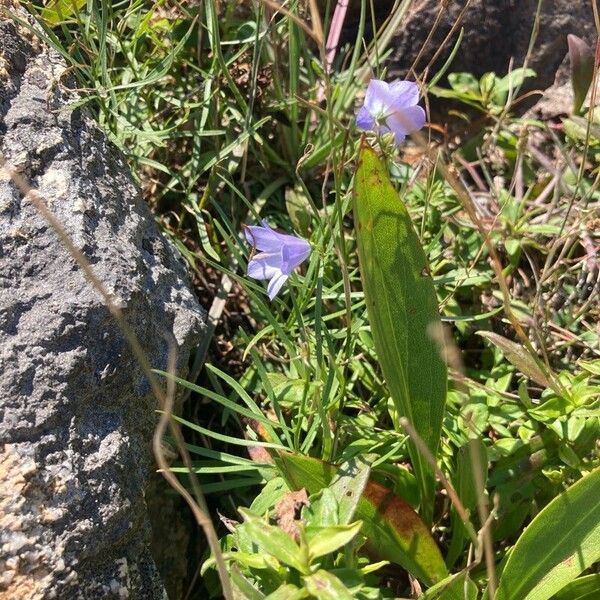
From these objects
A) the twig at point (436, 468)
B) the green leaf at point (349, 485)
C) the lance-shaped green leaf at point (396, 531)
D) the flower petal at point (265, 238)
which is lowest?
the lance-shaped green leaf at point (396, 531)

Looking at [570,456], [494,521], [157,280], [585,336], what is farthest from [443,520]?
[157,280]

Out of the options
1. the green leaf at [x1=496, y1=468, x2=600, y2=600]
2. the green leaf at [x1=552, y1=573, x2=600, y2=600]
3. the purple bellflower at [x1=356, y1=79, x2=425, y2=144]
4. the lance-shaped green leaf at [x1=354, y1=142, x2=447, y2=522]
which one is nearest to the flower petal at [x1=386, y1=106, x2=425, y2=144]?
the purple bellflower at [x1=356, y1=79, x2=425, y2=144]

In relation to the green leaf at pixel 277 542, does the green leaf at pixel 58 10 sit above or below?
above

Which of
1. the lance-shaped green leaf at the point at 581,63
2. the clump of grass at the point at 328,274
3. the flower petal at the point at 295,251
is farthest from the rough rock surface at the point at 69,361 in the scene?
the lance-shaped green leaf at the point at 581,63

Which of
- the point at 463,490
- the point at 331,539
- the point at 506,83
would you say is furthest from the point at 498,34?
the point at 331,539

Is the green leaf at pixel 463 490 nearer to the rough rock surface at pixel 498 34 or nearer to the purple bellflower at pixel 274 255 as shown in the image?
the purple bellflower at pixel 274 255

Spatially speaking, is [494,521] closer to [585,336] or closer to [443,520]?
[443,520]

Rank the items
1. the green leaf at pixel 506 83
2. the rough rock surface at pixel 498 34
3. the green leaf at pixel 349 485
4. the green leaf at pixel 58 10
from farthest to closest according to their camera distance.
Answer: the rough rock surface at pixel 498 34, the green leaf at pixel 506 83, the green leaf at pixel 58 10, the green leaf at pixel 349 485

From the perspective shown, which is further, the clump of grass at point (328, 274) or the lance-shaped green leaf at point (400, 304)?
the clump of grass at point (328, 274)

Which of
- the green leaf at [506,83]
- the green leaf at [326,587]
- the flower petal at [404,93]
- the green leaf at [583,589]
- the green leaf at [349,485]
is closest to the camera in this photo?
the green leaf at [326,587]
